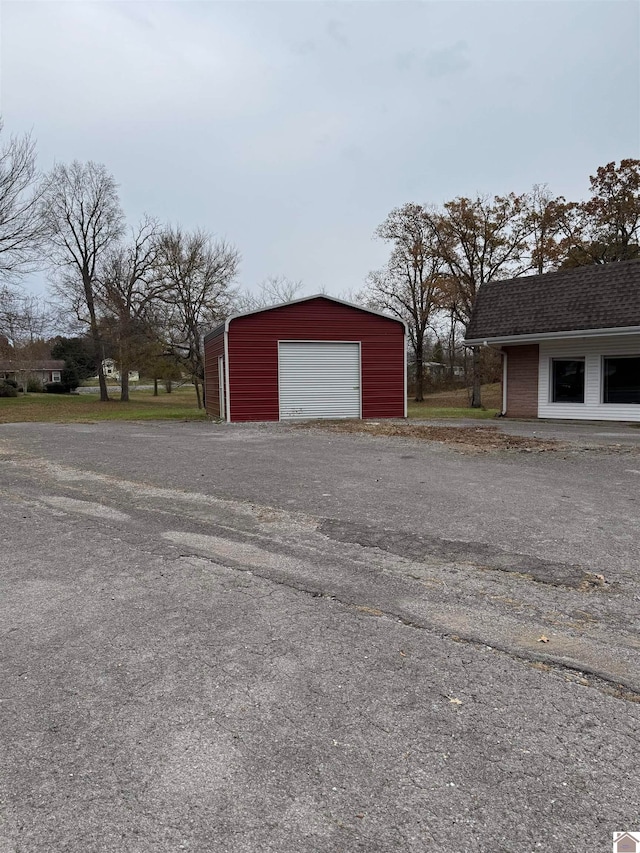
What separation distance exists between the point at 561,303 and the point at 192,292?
878 inches

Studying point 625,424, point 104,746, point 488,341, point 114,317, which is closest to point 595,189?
point 488,341

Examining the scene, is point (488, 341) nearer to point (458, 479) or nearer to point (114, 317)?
point (458, 479)

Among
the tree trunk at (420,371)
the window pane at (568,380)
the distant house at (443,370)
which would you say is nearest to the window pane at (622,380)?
the window pane at (568,380)

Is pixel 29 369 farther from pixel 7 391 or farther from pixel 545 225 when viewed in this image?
pixel 545 225

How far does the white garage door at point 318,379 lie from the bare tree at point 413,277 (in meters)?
16.2

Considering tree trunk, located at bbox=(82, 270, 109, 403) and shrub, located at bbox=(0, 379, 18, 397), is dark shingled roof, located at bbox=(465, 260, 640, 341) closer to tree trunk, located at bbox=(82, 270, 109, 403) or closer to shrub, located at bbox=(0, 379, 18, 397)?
tree trunk, located at bbox=(82, 270, 109, 403)

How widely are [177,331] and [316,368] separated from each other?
1735cm

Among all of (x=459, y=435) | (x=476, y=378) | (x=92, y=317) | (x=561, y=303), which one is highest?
(x=92, y=317)

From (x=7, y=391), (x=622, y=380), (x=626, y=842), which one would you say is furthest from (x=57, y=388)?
(x=626, y=842)

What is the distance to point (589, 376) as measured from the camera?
688 inches

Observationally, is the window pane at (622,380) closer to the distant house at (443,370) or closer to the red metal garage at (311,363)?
the red metal garage at (311,363)

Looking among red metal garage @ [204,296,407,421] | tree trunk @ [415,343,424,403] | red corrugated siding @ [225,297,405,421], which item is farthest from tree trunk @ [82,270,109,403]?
red corrugated siding @ [225,297,405,421]

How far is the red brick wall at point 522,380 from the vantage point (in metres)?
18.8

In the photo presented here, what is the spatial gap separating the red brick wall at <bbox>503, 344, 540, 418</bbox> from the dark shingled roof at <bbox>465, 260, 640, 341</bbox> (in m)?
0.93
